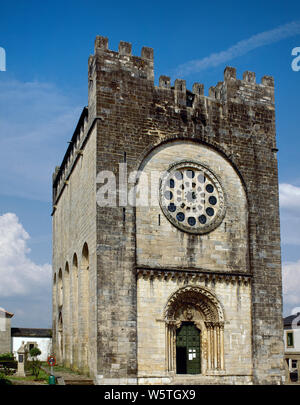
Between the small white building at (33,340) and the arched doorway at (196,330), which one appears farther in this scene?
the small white building at (33,340)

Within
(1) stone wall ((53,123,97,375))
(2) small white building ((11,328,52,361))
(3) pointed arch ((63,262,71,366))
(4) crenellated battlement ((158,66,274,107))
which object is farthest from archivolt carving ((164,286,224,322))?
(2) small white building ((11,328,52,361))

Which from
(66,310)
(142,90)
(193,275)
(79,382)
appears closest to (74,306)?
(66,310)

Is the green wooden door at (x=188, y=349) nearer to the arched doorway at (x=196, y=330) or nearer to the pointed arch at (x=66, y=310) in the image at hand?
the arched doorway at (x=196, y=330)

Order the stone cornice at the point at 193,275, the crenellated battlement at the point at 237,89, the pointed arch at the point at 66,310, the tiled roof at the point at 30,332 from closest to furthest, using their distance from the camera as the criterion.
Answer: the stone cornice at the point at 193,275 → the crenellated battlement at the point at 237,89 → the pointed arch at the point at 66,310 → the tiled roof at the point at 30,332

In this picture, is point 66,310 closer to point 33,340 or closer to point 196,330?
point 196,330

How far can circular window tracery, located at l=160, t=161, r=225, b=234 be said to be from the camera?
23.0m

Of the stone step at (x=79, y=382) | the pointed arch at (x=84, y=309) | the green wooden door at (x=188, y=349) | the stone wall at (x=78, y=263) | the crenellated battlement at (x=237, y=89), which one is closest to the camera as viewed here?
the stone step at (x=79, y=382)

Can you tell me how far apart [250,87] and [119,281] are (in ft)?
37.0

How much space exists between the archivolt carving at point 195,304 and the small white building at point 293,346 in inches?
962

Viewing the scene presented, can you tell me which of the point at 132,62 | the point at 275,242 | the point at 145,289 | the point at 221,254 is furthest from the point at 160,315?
the point at 132,62

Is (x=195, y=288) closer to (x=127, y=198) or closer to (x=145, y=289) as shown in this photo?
(x=145, y=289)

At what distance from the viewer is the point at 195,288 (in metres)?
22.4

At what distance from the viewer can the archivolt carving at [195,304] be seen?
22.2 metres

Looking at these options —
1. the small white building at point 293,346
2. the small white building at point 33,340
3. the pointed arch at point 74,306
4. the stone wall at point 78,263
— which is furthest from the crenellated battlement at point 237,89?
the small white building at point 33,340
